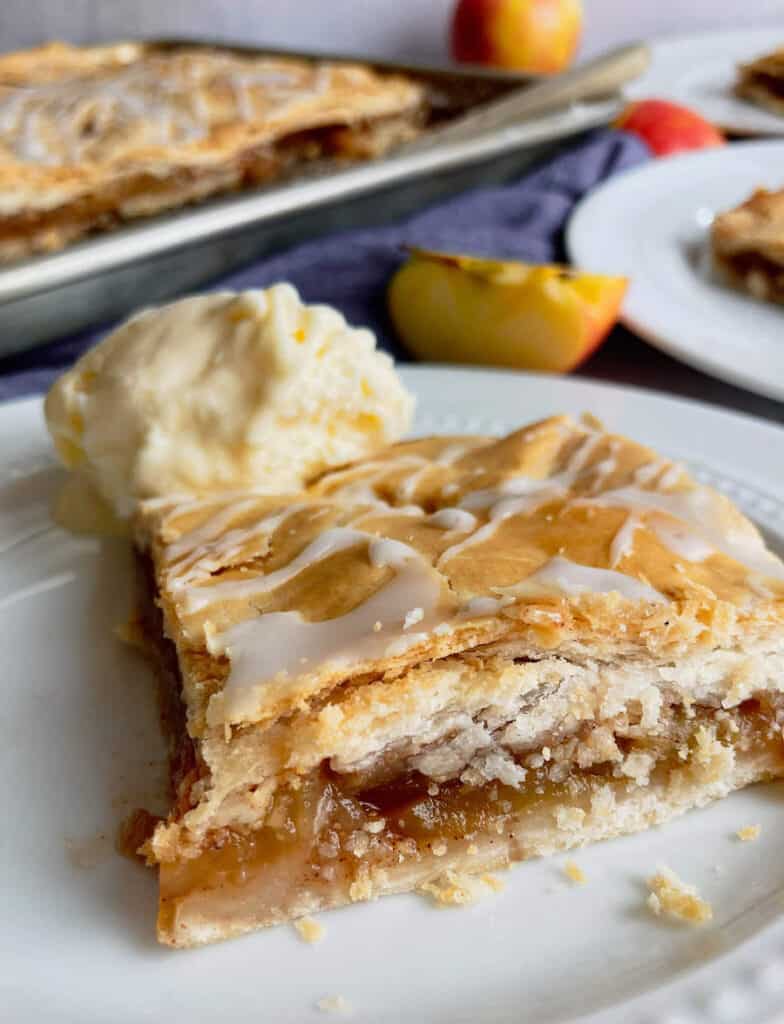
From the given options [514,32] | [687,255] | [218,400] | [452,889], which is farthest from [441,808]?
[514,32]

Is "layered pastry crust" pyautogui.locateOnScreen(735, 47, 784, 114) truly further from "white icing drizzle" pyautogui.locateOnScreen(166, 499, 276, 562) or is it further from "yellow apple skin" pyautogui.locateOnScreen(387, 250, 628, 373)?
"white icing drizzle" pyautogui.locateOnScreen(166, 499, 276, 562)

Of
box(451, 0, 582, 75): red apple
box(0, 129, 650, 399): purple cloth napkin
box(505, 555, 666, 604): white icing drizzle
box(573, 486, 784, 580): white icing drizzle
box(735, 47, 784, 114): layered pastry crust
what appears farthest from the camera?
box(451, 0, 582, 75): red apple

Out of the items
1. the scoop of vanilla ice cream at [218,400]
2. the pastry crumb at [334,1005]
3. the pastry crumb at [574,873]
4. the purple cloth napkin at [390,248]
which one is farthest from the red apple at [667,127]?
the pastry crumb at [334,1005]

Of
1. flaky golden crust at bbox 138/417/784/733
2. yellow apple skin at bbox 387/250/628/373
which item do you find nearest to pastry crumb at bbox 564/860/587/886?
flaky golden crust at bbox 138/417/784/733

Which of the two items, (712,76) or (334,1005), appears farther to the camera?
(712,76)

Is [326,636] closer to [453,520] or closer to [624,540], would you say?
[453,520]

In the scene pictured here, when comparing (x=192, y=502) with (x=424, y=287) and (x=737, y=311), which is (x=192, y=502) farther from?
(x=737, y=311)

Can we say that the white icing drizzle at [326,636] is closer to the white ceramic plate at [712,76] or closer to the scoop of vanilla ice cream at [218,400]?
the scoop of vanilla ice cream at [218,400]
